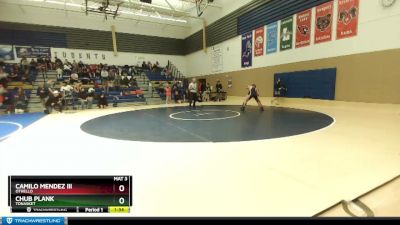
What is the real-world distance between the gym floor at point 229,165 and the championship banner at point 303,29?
6867mm

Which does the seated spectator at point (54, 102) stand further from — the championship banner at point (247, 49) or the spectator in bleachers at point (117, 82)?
the championship banner at point (247, 49)

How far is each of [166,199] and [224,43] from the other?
16025 mm

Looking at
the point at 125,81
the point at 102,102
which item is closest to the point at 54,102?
the point at 102,102

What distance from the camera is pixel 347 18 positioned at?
9250 millimetres

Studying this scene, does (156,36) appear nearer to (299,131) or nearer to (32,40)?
(32,40)

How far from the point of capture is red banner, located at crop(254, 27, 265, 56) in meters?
13.3

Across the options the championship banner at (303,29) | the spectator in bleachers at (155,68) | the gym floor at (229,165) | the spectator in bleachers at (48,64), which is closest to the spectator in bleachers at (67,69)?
the spectator in bleachers at (48,64)

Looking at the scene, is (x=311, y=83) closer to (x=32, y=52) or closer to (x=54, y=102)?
(x=54, y=102)

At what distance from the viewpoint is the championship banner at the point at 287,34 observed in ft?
38.1

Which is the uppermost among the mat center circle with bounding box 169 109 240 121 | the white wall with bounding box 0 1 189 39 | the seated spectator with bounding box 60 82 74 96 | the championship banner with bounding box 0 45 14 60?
the white wall with bounding box 0 1 189 39

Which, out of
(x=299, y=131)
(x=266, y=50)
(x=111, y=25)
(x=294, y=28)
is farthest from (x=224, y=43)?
(x=299, y=131)

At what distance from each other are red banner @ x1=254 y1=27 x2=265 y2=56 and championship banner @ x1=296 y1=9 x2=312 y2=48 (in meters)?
2.36

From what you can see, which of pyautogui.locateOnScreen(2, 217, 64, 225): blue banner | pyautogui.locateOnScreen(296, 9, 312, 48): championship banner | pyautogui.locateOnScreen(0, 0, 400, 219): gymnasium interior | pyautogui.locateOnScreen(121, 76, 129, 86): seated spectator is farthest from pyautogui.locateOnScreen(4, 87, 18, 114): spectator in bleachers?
pyautogui.locateOnScreen(296, 9, 312, 48): championship banner

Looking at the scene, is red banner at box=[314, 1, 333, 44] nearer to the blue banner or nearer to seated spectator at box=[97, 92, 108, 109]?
seated spectator at box=[97, 92, 108, 109]
